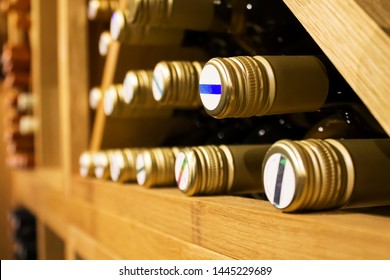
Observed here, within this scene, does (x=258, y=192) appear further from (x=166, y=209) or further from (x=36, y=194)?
(x=36, y=194)

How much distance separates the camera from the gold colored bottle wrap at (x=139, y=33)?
491mm

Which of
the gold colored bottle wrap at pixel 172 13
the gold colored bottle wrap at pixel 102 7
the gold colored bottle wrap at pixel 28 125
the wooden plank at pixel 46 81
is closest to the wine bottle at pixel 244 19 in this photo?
the gold colored bottle wrap at pixel 172 13

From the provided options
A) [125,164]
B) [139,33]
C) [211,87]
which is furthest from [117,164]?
[211,87]

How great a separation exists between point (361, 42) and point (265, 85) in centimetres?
6

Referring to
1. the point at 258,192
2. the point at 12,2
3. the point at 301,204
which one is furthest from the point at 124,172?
the point at 12,2

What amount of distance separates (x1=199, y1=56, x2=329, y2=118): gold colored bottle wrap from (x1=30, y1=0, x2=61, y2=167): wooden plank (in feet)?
2.34

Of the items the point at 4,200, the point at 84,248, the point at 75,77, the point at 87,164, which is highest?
the point at 75,77

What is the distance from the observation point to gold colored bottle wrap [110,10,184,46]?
1.61 feet

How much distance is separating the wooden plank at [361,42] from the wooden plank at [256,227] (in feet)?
0.17

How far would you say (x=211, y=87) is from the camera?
1.08 feet

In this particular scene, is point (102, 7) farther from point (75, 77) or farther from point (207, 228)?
point (207, 228)

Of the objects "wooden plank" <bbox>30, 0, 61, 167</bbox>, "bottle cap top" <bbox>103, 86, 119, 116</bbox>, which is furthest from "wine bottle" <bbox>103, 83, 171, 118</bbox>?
"wooden plank" <bbox>30, 0, 61, 167</bbox>

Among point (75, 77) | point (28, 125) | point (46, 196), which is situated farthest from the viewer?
point (28, 125)

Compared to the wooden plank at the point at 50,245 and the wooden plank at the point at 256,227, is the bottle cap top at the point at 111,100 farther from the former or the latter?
the wooden plank at the point at 50,245
